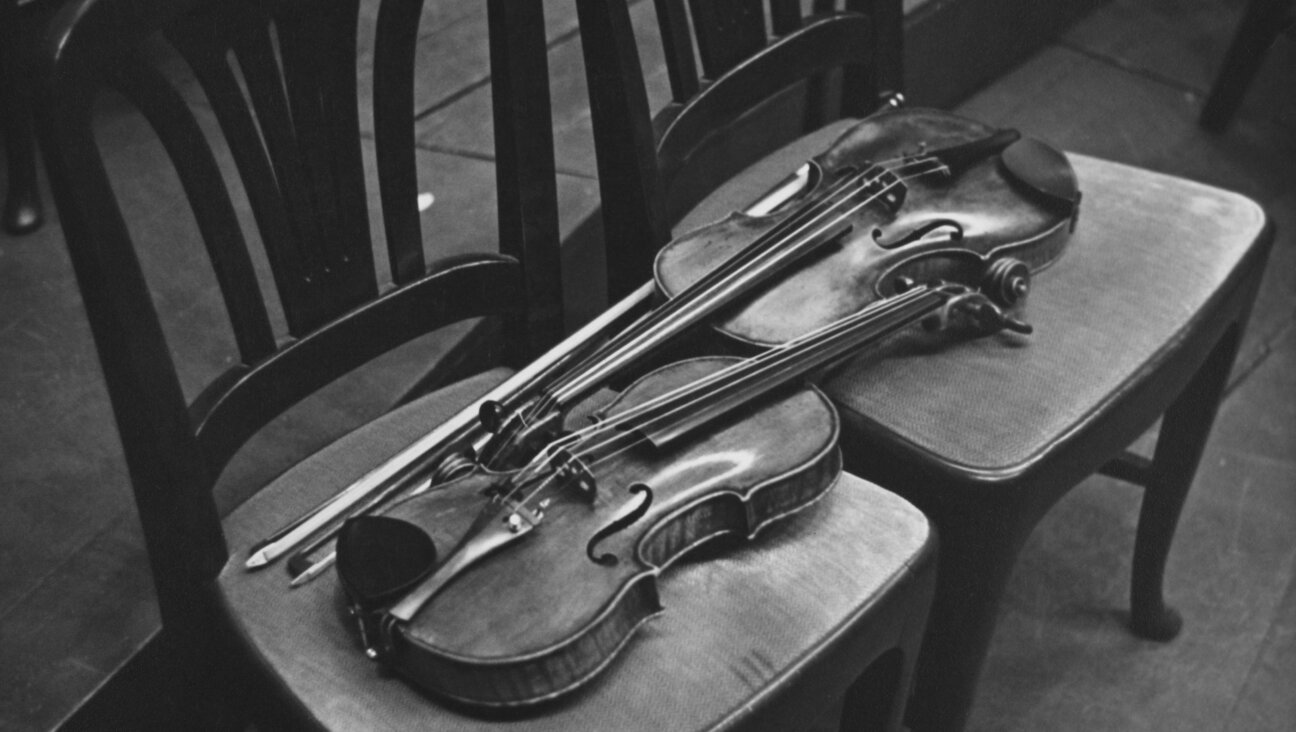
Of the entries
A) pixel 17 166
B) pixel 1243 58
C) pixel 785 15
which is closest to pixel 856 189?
pixel 785 15

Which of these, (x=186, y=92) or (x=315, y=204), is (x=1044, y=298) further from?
(x=186, y=92)

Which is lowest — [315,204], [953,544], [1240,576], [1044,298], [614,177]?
[1240,576]

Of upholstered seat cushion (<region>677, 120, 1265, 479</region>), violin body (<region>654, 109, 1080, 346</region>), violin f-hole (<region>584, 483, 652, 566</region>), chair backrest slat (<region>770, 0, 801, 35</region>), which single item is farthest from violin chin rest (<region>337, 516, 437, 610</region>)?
chair backrest slat (<region>770, 0, 801, 35</region>)

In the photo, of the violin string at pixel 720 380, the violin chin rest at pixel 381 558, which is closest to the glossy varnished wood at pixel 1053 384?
the violin string at pixel 720 380

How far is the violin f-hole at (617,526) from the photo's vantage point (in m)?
0.85

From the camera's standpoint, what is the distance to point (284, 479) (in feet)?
3.44

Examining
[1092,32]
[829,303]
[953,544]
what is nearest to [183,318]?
[829,303]

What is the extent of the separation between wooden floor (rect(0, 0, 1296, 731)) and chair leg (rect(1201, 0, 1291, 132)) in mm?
300

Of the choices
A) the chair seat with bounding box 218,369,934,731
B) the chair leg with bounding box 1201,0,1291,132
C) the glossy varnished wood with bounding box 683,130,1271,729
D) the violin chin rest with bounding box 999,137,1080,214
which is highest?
the violin chin rest with bounding box 999,137,1080,214

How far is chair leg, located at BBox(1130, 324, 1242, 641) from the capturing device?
1401 millimetres

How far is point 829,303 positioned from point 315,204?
424 mm

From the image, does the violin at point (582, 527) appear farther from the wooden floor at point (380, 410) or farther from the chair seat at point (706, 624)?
the wooden floor at point (380, 410)

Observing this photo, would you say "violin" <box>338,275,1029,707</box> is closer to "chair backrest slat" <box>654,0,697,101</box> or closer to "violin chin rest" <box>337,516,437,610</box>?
"violin chin rest" <box>337,516,437,610</box>

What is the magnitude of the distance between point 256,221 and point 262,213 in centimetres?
3
